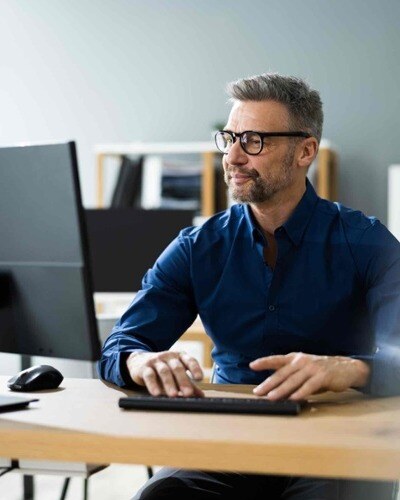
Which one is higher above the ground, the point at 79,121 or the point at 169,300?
the point at 79,121

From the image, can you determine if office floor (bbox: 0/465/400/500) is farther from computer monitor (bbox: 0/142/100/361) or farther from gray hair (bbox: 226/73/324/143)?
computer monitor (bbox: 0/142/100/361)

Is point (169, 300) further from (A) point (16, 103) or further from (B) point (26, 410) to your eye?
(A) point (16, 103)

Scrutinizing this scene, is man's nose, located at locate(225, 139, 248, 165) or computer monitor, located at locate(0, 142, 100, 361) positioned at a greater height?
man's nose, located at locate(225, 139, 248, 165)

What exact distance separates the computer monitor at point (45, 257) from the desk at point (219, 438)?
11 centimetres

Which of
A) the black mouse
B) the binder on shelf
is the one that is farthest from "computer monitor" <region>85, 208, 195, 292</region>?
the black mouse

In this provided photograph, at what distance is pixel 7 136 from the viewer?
5.69 m

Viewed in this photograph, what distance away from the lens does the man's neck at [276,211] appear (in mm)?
1980

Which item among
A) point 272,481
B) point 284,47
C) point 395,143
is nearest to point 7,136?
point 284,47

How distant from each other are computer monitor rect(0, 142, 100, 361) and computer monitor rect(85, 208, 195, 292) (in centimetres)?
229

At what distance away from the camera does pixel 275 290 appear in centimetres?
186

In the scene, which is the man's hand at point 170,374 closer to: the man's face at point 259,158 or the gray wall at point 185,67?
the man's face at point 259,158

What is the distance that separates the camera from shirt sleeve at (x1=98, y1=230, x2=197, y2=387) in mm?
1802

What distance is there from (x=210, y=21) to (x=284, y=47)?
19.5 inches

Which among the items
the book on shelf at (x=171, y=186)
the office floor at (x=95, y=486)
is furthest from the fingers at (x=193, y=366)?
the book on shelf at (x=171, y=186)
